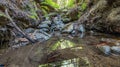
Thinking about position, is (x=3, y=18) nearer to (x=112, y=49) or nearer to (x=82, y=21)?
(x=112, y=49)

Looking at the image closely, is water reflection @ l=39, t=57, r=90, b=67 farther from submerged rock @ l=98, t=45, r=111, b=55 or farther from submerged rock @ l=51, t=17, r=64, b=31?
submerged rock @ l=51, t=17, r=64, b=31

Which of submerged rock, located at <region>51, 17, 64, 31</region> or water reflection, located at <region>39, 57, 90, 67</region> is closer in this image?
water reflection, located at <region>39, 57, 90, 67</region>

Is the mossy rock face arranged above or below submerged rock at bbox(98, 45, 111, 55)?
above

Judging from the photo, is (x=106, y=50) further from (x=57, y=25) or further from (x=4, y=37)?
(x=57, y=25)

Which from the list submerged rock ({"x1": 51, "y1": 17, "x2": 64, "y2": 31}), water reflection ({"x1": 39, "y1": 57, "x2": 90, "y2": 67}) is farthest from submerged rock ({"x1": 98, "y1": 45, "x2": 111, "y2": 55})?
submerged rock ({"x1": 51, "y1": 17, "x2": 64, "y2": 31})

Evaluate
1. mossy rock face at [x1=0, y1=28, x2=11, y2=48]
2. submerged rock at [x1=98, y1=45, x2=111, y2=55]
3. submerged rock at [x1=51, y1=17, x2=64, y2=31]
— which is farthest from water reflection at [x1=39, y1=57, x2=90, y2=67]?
submerged rock at [x1=51, y1=17, x2=64, y2=31]

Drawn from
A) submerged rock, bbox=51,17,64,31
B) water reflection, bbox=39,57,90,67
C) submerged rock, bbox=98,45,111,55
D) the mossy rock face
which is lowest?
water reflection, bbox=39,57,90,67

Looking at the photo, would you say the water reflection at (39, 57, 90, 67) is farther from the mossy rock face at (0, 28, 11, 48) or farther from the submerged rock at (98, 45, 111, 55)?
the mossy rock face at (0, 28, 11, 48)

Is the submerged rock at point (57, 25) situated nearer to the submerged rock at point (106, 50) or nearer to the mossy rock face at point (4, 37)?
the mossy rock face at point (4, 37)

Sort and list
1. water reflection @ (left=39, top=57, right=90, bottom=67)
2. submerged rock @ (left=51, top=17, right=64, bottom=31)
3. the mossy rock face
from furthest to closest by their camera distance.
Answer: submerged rock @ (left=51, top=17, right=64, bottom=31)
the mossy rock face
water reflection @ (left=39, top=57, right=90, bottom=67)

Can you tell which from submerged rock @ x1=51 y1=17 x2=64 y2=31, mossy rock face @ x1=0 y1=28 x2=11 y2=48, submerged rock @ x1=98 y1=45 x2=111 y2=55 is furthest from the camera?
submerged rock @ x1=51 y1=17 x2=64 y2=31

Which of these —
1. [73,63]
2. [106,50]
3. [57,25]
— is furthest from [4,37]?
[57,25]

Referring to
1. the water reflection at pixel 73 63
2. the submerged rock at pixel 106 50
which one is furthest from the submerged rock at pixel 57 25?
the water reflection at pixel 73 63

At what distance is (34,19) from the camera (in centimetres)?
950
